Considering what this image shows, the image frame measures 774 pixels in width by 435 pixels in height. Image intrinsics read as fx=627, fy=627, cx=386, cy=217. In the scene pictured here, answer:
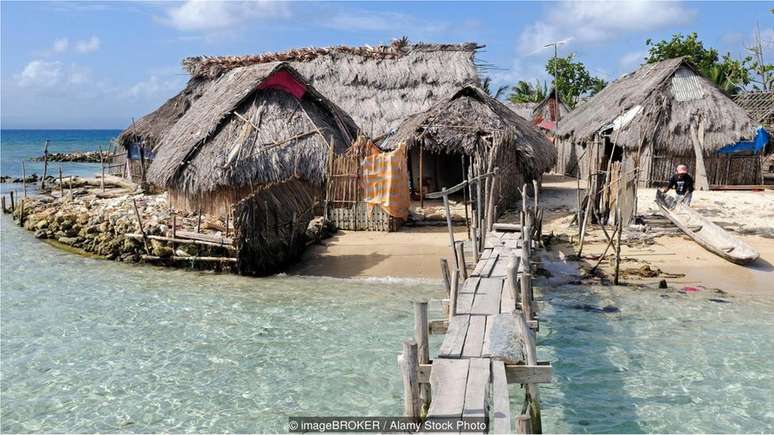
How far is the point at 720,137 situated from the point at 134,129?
734 inches

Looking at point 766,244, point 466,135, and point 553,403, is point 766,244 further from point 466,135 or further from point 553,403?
point 553,403

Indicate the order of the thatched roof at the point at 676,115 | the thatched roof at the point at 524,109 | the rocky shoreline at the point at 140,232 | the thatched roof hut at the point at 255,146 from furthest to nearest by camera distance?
the thatched roof at the point at 524,109 → the thatched roof at the point at 676,115 → the thatched roof hut at the point at 255,146 → the rocky shoreline at the point at 140,232

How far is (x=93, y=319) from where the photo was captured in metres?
9.19

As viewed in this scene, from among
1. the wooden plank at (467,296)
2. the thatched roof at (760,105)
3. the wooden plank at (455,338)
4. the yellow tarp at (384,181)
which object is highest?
the thatched roof at (760,105)

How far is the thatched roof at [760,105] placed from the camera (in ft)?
70.6

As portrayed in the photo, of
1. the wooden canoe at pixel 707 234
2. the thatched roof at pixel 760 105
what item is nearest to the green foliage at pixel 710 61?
the thatched roof at pixel 760 105

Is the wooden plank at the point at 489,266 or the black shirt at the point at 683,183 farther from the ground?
the black shirt at the point at 683,183

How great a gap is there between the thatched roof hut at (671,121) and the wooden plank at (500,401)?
13.9 metres

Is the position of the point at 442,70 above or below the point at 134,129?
above

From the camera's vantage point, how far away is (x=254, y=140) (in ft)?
43.9

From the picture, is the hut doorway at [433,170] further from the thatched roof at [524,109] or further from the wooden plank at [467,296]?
the thatched roof at [524,109]

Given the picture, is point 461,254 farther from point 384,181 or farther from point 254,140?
point 254,140

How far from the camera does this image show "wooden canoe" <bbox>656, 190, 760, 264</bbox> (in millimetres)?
10617

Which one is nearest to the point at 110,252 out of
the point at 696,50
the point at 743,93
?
the point at 743,93
